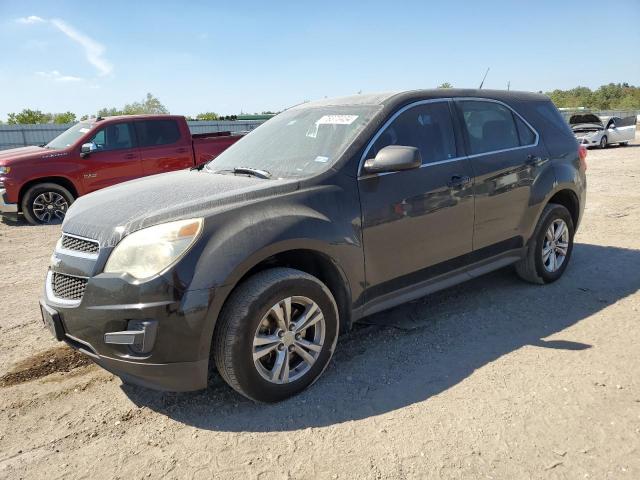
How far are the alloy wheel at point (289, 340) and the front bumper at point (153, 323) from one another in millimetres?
357

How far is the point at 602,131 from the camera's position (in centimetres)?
2178

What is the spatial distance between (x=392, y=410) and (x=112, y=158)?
27.3 ft

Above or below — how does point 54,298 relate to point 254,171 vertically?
below

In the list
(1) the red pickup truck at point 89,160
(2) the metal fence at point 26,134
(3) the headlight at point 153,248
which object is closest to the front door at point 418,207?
(3) the headlight at point 153,248

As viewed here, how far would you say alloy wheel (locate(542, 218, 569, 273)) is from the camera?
15.8 ft

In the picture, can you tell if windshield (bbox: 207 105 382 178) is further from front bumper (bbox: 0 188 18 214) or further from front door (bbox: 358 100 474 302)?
front bumper (bbox: 0 188 18 214)

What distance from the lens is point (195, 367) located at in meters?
2.72

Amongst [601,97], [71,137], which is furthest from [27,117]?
[601,97]

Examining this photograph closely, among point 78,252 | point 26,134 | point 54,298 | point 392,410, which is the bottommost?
point 392,410

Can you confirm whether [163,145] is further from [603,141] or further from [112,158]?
[603,141]

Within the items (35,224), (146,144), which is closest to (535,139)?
(146,144)

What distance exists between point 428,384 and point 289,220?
1.36 meters

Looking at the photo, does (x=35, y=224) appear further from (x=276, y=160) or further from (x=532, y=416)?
(x=532, y=416)

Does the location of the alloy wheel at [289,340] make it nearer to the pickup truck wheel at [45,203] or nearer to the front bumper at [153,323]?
the front bumper at [153,323]
